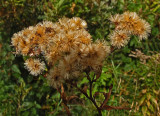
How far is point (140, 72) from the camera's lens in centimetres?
366

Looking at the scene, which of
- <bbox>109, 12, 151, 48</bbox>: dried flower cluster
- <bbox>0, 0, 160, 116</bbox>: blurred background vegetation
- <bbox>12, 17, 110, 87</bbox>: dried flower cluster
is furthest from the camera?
<bbox>0, 0, 160, 116</bbox>: blurred background vegetation

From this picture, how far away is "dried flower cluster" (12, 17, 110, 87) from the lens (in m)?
1.62

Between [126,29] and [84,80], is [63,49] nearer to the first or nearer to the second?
[126,29]

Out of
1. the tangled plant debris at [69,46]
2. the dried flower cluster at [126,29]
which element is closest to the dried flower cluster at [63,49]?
the tangled plant debris at [69,46]

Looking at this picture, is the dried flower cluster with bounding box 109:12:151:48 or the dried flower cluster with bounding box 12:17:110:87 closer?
the dried flower cluster with bounding box 12:17:110:87

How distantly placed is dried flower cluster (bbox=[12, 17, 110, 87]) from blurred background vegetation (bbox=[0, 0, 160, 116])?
138cm

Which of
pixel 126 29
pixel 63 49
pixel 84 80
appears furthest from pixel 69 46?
pixel 84 80

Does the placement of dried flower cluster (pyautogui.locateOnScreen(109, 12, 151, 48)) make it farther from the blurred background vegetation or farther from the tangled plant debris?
the blurred background vegetation

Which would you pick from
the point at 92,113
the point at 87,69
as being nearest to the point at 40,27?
the point at 87,69

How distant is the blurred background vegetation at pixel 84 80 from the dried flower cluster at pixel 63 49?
1378 mm

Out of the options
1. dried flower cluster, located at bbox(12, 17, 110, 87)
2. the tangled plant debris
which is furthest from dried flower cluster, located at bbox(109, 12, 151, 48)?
dried flower cluster, located at bbox(12, 17, 110, 87)

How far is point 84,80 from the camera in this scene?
331 centimetres

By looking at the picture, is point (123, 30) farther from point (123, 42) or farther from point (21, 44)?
point (21, 44)

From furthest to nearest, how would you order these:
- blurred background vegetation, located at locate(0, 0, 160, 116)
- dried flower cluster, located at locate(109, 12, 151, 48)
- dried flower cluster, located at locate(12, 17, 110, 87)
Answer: blurred background vegetation, located at locate(0, 0, 160, 116)
dried flower cluster, located at locate(109, 12, 151, 48)
dried flower cluster, located at locate(12, 17, 110, 87)
